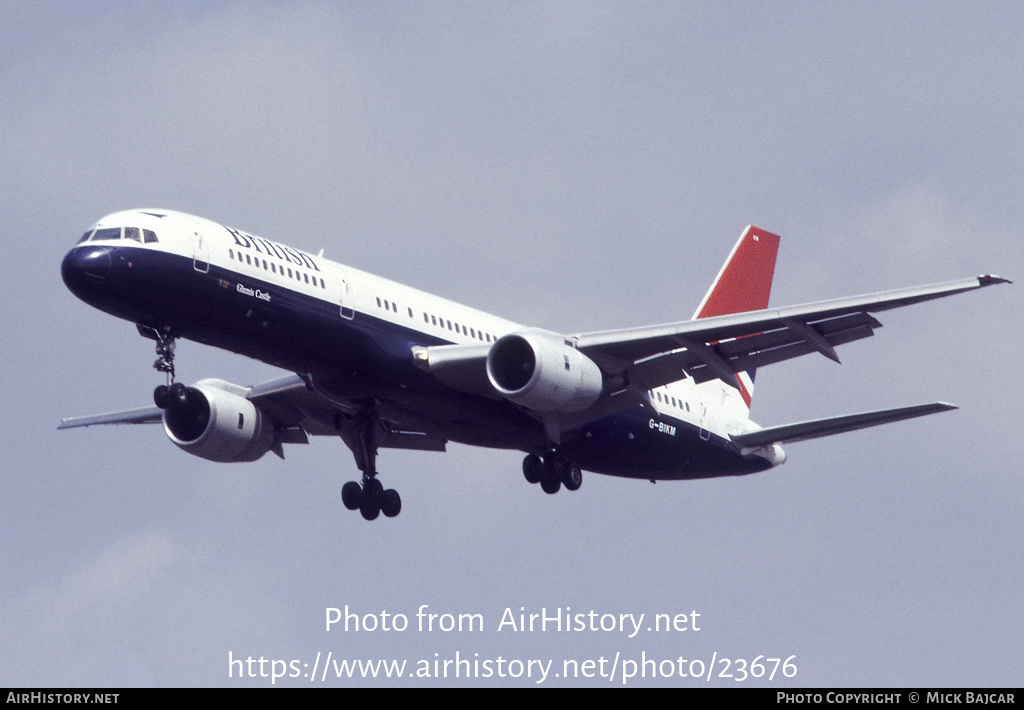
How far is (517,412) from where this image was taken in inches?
1668

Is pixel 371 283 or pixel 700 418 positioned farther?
pixel 700 418

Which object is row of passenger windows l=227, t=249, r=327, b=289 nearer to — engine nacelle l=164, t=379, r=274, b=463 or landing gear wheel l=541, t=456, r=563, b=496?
engine nacelle l=164, t=379, r=274, b=463

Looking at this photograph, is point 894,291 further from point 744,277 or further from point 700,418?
point 744,277

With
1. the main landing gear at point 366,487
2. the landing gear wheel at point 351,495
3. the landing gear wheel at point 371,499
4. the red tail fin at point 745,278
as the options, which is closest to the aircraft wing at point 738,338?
the main landing gear at point 366,487

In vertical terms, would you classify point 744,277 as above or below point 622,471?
above

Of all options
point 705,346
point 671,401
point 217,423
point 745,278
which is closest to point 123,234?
point 217,423

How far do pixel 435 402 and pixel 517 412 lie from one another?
2.41m

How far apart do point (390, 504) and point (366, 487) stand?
2.62ft

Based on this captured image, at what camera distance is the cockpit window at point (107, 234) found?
37.2 meters

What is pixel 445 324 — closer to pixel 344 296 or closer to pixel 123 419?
pixel 344 296

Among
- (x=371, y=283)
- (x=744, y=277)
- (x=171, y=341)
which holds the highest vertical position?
(x=744, y=277)

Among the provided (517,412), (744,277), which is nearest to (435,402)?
(517,412)

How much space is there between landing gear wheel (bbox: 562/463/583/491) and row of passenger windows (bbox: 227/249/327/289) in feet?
29.4

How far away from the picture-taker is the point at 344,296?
39438mm
